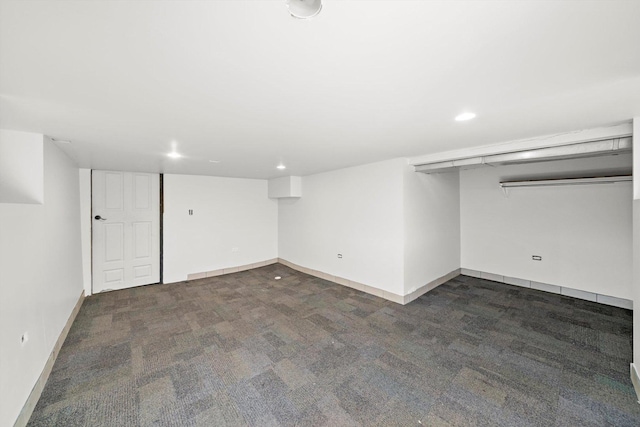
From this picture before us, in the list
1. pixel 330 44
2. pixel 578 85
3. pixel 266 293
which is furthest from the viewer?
pixel 266 293

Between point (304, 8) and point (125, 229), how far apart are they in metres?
5.26

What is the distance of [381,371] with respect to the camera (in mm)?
2229

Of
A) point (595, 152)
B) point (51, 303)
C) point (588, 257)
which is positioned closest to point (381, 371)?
point (595, 152)

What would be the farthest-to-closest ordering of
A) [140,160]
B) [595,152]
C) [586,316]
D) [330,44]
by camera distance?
1. [140,160]
2. [586,316]
3. [595,152]
4. [330,44]

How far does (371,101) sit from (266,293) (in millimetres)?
3598

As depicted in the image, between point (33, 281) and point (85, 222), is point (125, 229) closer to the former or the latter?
point (85, 222)

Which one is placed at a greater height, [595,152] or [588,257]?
[595,152]

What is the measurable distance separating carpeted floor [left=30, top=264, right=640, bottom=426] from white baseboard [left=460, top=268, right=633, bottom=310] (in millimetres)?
173

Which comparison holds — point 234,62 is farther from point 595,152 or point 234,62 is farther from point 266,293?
point 266,293

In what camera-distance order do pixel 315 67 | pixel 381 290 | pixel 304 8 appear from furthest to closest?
pixel 381 290, pixel 315 67, pixel 304 8

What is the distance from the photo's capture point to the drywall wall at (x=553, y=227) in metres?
3.56

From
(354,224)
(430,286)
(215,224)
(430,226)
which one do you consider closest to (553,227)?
(430,226)

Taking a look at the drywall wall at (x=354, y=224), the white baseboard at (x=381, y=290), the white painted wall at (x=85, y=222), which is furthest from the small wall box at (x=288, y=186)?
the white painted wall at (x=85, y=222)

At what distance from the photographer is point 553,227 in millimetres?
4070
